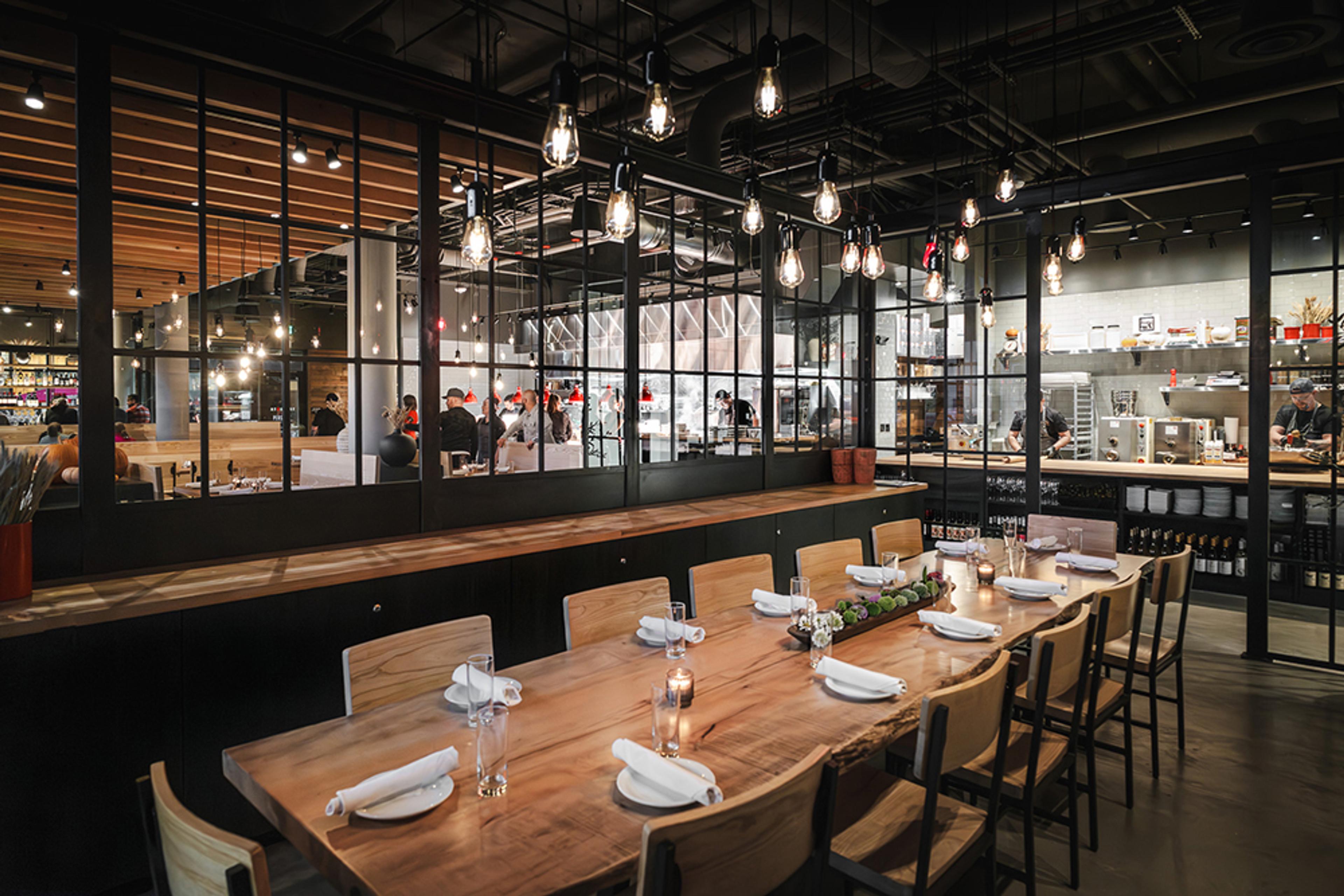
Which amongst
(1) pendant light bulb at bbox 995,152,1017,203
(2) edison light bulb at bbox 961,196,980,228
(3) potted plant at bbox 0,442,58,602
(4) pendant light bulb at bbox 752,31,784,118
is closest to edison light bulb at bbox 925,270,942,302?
(2) edison light bulb at bbox 961,196,980,228

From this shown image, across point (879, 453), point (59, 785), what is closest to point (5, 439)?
point (59, 785)

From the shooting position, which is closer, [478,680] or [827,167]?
[478,680]

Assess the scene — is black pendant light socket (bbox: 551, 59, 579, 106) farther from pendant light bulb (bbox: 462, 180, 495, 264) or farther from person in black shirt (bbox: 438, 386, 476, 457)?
person in black shirt (bbox: 438, 386, 476, 457)

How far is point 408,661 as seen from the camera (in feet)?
7.19

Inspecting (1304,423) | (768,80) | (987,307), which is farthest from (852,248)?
(1304,423)

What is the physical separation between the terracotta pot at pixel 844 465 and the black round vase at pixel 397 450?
148 inches

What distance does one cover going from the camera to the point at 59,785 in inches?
91.8

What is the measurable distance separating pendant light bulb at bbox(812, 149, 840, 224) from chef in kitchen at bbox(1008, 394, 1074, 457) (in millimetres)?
5279

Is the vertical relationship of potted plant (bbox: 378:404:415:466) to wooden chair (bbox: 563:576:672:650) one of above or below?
above

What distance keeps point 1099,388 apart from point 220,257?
10.3m

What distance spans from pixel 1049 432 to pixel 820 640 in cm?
716

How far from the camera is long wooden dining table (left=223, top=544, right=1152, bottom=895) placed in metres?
1.26

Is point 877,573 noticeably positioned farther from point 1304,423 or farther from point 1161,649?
point 1304,423

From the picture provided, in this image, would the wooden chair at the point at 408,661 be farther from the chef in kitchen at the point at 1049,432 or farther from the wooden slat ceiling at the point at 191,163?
the chef in kitchen at the point at 1049,432
